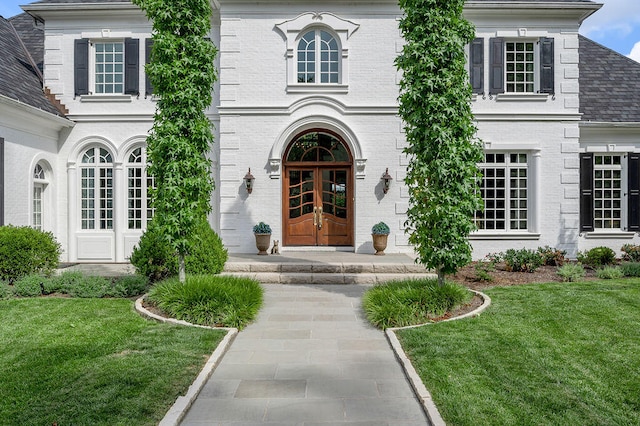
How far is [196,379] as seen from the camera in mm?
4645

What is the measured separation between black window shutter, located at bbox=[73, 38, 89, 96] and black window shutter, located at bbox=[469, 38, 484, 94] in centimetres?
1054

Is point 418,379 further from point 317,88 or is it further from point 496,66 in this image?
point 496,66

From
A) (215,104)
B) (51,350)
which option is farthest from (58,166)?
(51,350)

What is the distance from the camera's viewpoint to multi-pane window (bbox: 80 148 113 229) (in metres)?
13.0

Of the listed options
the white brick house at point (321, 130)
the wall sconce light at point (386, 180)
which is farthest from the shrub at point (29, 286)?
the wall sconce light at point (386, 180)

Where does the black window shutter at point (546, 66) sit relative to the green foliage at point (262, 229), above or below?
above

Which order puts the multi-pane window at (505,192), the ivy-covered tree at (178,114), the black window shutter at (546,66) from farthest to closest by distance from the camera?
the multi-pane window at (505,192) → the black window shutter at (546,66) → the ivy-covered tree at (178,114)

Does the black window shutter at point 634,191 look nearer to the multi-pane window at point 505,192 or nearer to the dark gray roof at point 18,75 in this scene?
the multi-pane window at point 505,192

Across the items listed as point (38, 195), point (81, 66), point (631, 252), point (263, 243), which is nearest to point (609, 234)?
point (631, 252)

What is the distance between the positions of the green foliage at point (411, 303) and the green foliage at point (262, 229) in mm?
4751

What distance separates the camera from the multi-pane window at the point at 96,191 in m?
13.0

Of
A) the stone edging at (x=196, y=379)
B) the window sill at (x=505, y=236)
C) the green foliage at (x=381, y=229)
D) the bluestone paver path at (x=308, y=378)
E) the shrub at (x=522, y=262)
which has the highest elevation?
the green foliage at (x=381, y=229)

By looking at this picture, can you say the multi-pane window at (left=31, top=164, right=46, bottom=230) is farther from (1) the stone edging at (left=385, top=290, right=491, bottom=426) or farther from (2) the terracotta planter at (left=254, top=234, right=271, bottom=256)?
(1) the stone edging at (left=385, top=290, right=491, bottom=426)

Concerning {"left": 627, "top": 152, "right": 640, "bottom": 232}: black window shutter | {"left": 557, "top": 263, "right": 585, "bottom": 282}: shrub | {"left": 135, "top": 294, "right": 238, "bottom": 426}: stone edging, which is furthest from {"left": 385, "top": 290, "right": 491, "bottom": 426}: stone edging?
{"left": 627, "top": 152, "right": 640, "bottom": 232}: black window shutter
